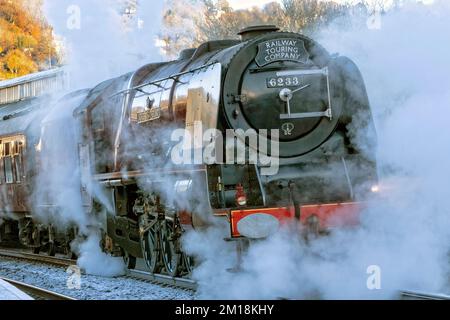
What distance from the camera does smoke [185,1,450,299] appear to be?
7223 millimetres

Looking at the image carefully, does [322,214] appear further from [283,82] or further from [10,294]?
[10,294]

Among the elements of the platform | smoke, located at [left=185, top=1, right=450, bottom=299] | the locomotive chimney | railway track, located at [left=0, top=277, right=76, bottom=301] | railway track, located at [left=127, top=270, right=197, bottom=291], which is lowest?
railway track, located at [left=0, top=277, right=76, bottom=301]

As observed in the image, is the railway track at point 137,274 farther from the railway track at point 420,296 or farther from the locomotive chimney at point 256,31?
A: the locomotive chimney at point 256,31

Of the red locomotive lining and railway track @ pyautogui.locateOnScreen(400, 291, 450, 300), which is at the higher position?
the red locomotive lining

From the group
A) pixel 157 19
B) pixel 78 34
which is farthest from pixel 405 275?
pixel 78 34

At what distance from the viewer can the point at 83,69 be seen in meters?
14.0

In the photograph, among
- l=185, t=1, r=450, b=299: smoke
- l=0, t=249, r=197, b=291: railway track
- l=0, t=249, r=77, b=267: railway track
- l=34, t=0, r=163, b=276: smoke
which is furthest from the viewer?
l=0, t=249, r=77, b=267: railway track

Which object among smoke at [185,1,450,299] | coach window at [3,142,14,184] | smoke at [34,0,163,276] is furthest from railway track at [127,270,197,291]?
coach window at [3,142,14,184]

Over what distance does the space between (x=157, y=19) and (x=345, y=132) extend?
18.5ft

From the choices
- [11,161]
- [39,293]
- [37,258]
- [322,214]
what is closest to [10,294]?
[39,293]

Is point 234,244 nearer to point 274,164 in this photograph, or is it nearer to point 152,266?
point 274,164

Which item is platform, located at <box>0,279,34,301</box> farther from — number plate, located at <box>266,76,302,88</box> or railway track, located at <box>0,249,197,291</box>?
number plate, located at <box>266,76,302,88</box>

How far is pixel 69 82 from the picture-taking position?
14211 mm

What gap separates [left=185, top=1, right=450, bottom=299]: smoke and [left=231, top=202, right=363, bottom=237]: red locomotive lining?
129 mm
